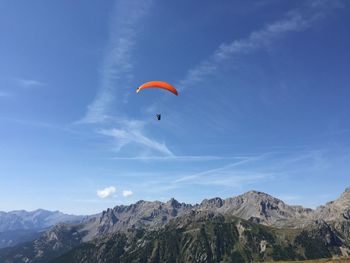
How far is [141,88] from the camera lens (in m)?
82.9

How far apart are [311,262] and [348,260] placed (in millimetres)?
37100

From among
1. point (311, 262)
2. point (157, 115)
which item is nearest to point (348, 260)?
point (311, 262)

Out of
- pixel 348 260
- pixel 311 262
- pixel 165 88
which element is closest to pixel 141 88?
pixel 165 88

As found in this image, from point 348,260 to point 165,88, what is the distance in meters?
132

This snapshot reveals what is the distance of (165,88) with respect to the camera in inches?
3226

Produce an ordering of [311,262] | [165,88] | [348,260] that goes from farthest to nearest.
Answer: [311,262]
[348,260]
[165,88]

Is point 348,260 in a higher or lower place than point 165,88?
lower

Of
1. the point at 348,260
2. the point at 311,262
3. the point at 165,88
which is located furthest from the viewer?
the point at 311,262

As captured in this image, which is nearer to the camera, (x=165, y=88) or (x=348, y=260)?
(x=165, y=88)

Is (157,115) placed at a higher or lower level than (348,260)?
higher

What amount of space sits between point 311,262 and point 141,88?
162 m

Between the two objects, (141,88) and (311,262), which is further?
(311,262)

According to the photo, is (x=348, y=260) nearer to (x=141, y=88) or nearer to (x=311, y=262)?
(x=311, y=262)

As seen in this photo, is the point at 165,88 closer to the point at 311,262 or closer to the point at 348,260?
the point at 348,260
